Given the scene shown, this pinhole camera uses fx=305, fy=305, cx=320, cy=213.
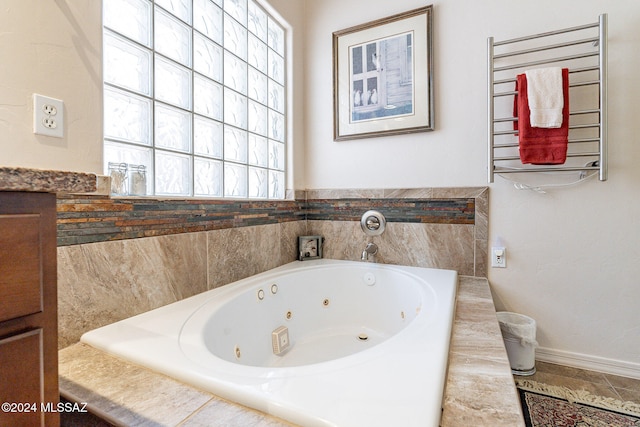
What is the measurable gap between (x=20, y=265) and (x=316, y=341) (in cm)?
153

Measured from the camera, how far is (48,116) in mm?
898

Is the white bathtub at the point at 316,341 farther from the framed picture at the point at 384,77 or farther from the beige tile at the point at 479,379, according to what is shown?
the framed picture at the point at 384,77

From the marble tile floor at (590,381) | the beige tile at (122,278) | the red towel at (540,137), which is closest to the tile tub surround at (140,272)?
the beige tile at (122,278)

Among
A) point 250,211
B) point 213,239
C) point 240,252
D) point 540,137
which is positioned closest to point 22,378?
point 213,239

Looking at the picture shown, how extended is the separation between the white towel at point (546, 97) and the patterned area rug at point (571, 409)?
1234 millimetres

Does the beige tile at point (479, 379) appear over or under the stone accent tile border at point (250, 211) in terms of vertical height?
under

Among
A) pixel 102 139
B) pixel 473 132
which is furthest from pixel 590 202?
pixel 102 139

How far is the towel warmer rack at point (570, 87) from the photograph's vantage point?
1454 millimetres

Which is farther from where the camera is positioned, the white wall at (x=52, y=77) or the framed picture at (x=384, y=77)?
the framed picture at (x=384, y=77)

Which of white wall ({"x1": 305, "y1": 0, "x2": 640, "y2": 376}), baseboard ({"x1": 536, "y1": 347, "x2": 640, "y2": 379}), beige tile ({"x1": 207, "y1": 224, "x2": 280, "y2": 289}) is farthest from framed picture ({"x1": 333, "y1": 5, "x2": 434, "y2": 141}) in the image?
baseboard ({"x1": 536, "y1": 347, "x2": 640, "y2": 379})

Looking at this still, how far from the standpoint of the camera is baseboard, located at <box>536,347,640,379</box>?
4.96 feet

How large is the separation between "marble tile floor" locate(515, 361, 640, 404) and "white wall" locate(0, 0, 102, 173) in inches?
84.8

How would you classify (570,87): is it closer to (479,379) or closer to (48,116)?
(479,379)

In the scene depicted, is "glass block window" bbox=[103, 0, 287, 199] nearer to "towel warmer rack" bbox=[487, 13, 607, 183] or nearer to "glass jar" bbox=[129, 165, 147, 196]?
"glass jar" bbox=[129, 165, 147, 196]
